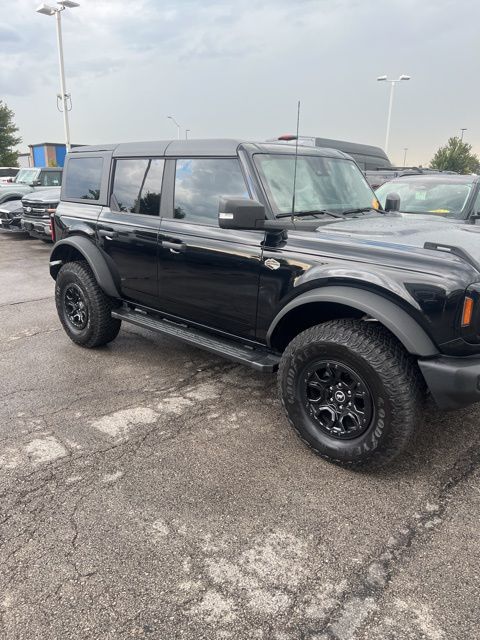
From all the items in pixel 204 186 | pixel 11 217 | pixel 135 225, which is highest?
pixel 204 186

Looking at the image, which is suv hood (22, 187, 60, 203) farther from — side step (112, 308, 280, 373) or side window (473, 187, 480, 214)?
side window (473, 187, 480, 214)

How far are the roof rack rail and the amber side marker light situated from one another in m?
0.21

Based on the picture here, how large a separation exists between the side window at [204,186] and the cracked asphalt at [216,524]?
1388 mm

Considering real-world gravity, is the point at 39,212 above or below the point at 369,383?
above

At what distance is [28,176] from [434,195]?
1202cm

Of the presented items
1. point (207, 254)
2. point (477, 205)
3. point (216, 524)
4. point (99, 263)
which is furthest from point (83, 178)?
point (477, 205)

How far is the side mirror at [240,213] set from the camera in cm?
289

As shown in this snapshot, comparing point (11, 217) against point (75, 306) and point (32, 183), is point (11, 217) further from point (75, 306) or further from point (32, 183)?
point (75, 306)

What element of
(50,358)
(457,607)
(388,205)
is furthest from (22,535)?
(388,205)

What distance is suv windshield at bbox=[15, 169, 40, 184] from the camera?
13992mm

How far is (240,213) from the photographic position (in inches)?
114

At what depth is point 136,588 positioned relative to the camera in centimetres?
204

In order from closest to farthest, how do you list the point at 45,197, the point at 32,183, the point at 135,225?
the point at 135,225 < the point at 45,197 < the point at 32,183

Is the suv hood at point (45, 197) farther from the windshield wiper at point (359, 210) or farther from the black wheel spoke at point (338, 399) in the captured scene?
the black wheel spoke at point (338, 399)
